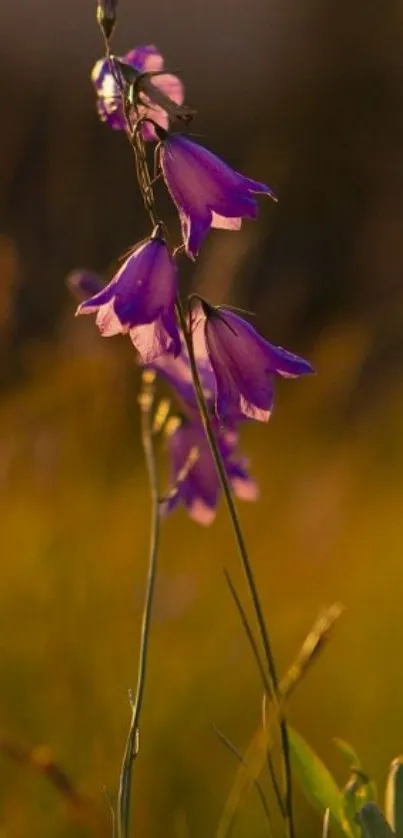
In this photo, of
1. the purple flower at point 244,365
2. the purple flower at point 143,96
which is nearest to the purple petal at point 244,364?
the purple flower at point 244,365

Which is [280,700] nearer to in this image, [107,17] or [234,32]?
[107,17]

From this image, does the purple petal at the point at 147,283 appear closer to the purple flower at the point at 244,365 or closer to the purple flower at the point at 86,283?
the purple flower at the point at 244,365

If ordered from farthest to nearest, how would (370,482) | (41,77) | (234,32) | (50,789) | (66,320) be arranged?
(234,32)
(41,77)
(370,482)
(66,320)
(50,789)

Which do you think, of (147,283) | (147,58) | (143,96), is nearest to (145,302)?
(147,283)

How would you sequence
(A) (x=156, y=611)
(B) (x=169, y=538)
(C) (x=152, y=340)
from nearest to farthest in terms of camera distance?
(C) (x=152, y=340) → (A) (x=156, y=611) → (B) (x=169, y=538)

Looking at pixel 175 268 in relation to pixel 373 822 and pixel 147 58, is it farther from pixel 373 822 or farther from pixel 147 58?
pixel 373 822

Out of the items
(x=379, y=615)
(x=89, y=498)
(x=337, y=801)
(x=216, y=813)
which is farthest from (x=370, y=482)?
(x=337, y=801)
